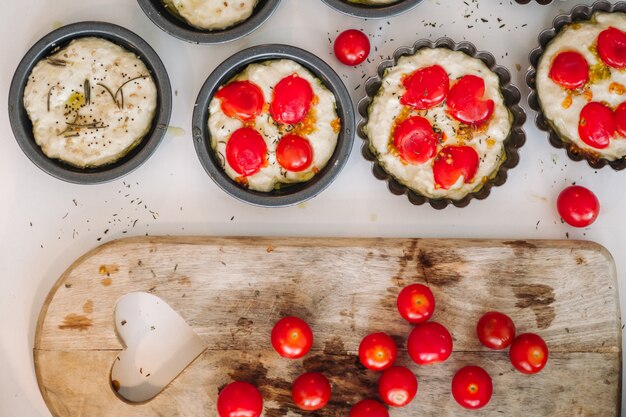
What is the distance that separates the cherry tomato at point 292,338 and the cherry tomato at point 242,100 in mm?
947

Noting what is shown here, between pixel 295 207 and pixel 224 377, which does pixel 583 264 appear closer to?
pixel 295 207

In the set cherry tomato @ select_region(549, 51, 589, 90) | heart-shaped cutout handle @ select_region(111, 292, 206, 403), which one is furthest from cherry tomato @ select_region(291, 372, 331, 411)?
cherry tomato @ select_region(549, 51, 589, 90)

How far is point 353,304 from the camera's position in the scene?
2787mm

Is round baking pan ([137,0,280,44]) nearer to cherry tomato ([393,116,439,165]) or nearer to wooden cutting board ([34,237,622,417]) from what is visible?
cherry tomato ([393,116,439,165])

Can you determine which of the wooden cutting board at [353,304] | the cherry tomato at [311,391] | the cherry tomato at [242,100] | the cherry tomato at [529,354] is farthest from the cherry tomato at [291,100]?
the cherry tomato at [529,354]

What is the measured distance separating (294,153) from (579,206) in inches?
54.2

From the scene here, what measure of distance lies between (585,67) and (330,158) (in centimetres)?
122

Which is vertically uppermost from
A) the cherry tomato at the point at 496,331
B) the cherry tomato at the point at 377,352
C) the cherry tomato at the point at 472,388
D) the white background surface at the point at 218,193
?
the white background surface at the point at 218,193

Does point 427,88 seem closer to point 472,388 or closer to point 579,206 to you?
point 579,206

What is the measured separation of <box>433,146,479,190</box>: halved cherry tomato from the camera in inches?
104

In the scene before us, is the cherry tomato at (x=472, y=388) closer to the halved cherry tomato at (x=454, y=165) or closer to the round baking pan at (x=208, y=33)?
the halved cherry tomato at (x=454, y=165)

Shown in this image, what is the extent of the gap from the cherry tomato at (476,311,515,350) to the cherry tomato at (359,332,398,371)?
418 millimetres

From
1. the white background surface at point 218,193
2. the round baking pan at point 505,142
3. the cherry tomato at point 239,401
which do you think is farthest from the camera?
the white background surface at point 218,193

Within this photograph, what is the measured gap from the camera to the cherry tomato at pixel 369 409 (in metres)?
2.61
